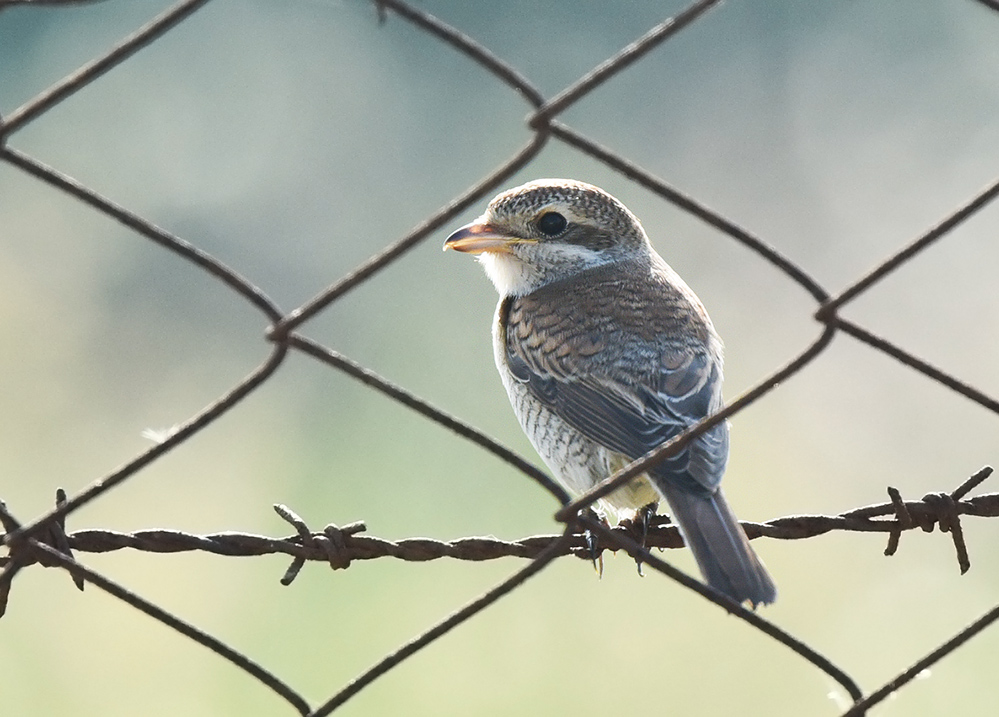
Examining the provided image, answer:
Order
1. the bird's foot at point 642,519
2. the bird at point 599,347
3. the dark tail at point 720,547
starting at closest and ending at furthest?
the dark tail at point 720,547 → the bird at point 599,347 → the bird's foot at point 642,519

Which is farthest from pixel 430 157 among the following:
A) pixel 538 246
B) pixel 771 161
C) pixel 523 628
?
pixel 538 246

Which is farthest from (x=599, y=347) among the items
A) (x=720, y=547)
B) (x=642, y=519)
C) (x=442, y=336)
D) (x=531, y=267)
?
(x=442, y=336)

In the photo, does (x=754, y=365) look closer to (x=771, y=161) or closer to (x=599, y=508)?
(x=771, y=161)

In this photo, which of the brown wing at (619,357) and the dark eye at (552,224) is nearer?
the brown wing at (619,357)

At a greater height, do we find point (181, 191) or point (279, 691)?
point (181, 191)

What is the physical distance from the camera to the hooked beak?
12.6 feet

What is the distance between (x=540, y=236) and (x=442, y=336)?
19.2ft

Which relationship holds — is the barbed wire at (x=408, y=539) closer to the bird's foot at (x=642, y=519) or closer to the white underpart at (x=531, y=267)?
the bird's foot at (x=642, y=519)

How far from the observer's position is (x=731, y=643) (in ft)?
24.5

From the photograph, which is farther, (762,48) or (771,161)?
(762,48)

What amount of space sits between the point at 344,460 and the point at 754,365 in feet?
8.48

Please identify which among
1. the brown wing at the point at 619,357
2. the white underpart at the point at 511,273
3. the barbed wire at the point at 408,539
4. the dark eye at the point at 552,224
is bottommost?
the barbed wire at the point at 408,539

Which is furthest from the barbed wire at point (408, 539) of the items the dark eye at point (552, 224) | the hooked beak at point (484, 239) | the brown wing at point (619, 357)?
the dark eye at point (552, 224)

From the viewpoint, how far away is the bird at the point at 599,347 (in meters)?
3.18
